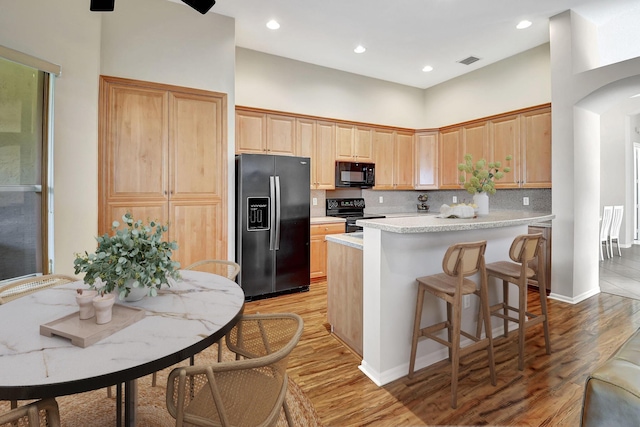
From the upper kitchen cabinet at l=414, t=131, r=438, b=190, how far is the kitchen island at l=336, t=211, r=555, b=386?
132 inches

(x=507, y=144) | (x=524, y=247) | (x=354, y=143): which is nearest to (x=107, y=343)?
(x=524, y=247)

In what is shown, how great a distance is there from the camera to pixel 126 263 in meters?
1.37

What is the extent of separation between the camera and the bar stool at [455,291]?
6.44 feet

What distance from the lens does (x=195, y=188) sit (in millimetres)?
3543

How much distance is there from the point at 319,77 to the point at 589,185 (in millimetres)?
3829

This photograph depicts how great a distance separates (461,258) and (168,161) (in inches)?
116

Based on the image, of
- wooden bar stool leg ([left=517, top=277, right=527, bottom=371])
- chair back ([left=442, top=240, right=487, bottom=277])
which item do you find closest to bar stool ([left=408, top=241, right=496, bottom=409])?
chair back ([left=442, top=240, right=487, bottom=277])

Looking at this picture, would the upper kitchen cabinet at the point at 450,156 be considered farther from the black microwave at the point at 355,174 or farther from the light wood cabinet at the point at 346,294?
the light wood cabinet at the point at 346,294

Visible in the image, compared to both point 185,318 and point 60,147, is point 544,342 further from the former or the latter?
point 60,147

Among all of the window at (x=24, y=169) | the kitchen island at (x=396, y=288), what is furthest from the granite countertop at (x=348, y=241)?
the window at (x=24, y=169)

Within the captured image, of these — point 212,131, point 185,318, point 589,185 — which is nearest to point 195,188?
point 212,131

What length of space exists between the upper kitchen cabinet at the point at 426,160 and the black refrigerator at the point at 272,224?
8.24 feet

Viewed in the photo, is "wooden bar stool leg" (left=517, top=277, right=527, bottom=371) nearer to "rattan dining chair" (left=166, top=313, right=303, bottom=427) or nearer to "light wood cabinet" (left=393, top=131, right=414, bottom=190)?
"rattan dining chair" (left=166, top=313, right=303, bottom=427)

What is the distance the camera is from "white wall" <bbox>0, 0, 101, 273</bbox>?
266cm
